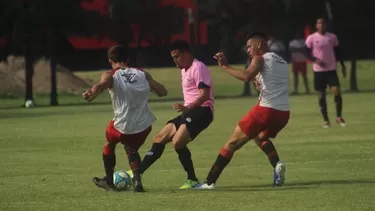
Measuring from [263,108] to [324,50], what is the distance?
37.4ft

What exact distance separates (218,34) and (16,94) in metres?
9.70

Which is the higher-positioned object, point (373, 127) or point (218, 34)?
point (373, 127)

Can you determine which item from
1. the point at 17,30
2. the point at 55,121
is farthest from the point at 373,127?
the point at 17,30

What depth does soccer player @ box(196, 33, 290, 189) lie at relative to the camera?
14.5 metres

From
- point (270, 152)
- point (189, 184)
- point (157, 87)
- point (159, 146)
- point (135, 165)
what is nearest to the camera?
point (135, 165)

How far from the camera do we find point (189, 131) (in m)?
14.7

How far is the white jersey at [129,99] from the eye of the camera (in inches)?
558

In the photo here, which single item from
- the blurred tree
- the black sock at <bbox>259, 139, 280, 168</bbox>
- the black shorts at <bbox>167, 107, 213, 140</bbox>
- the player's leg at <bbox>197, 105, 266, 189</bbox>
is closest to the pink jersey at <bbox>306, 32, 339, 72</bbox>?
the black sock at <bbox>259, 139, 280, 168</bbox>

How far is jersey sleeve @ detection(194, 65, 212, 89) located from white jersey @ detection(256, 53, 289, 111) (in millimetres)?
655

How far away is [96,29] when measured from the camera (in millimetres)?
44531

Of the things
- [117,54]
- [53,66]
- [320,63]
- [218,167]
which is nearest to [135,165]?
[218,167]

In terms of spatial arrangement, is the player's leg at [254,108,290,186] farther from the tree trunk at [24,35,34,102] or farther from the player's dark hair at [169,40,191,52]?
the tree trunk at [24,35,34,102]

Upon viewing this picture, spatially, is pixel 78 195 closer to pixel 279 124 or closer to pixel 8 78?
pixel 279 124

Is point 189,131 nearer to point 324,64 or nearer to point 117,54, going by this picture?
point 117,54
